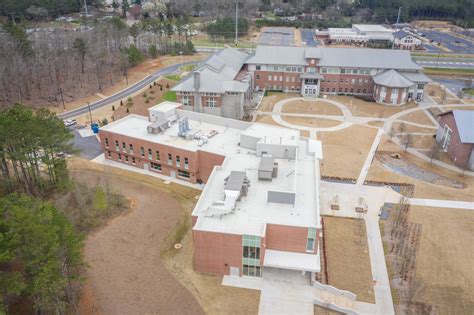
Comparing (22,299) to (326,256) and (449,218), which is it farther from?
(449,218)

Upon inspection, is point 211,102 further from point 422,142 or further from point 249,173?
point 422,142

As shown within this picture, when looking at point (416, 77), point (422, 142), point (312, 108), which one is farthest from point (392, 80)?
point (422, 142)

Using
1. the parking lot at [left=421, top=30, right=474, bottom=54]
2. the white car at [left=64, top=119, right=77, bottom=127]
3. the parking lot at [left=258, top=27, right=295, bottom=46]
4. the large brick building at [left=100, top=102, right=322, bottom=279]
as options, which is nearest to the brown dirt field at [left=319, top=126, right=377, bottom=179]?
the large brick building at [left=100, top=102, right=322, bottom=279]

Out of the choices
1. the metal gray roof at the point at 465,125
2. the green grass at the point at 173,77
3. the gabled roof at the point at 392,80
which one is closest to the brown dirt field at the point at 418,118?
the gabled roof at the point at 392,80

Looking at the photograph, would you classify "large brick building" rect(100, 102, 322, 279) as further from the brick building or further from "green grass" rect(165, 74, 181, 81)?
"green grass" rect(165, 74, 181, 81)

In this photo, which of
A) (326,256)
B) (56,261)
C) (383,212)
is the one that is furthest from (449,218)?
(56,261)

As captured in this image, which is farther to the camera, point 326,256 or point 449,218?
point 449,218
